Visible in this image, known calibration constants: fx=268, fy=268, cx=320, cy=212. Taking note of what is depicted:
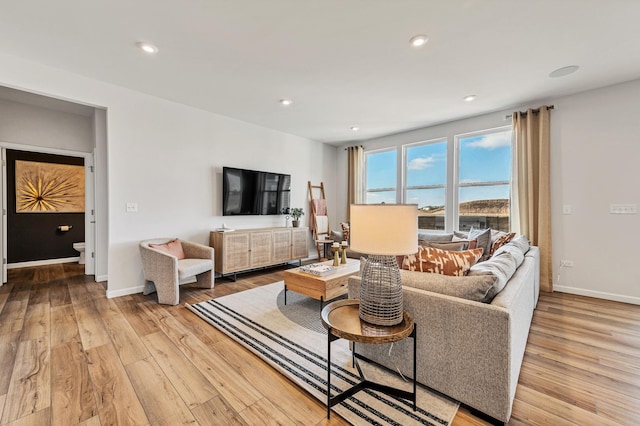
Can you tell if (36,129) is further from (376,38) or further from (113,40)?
(376,38)

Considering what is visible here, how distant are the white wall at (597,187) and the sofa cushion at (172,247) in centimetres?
518

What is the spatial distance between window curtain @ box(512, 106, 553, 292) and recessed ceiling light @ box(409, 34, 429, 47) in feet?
8.07

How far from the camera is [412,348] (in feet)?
5.33

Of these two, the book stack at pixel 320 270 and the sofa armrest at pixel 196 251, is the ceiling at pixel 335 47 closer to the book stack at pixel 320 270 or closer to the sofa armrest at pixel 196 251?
the sofa armrest at pixel 196 251

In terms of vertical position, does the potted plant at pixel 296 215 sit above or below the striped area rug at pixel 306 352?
above

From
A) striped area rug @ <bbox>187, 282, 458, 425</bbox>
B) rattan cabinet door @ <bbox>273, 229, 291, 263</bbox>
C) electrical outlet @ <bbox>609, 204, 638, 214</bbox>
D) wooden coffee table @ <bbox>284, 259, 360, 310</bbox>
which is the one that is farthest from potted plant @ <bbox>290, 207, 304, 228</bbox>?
electrical outlet @ <bbox>609, 204, 638, 214</bbox>

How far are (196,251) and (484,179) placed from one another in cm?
458

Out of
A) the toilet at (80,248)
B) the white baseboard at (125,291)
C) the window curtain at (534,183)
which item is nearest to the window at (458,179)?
the window curtain at (534,183)

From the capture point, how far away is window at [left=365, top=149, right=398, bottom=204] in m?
5.57

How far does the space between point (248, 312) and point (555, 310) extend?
11.2 ft

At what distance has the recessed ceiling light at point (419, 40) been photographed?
2.30 metres

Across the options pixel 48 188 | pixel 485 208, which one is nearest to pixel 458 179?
pixel 485 208

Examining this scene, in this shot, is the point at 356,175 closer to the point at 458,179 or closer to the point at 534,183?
the point at 458,179

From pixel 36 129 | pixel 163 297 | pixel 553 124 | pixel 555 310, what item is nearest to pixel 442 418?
pixel 555 310
